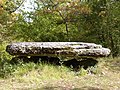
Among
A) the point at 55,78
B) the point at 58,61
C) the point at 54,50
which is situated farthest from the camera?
the point at 58,61

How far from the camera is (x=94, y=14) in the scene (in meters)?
12.9

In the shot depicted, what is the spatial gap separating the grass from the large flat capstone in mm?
381

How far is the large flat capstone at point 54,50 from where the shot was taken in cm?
887

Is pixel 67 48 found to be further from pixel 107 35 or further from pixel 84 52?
pixel 107 35

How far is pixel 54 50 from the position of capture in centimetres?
901

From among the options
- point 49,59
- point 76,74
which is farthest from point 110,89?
point 49,59

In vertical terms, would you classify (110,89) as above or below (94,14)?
below

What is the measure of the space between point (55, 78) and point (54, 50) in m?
1.19

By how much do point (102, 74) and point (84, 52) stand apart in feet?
2.93

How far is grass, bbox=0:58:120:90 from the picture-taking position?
6.98 metres

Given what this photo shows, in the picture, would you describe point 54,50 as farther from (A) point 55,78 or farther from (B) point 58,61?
(A) point 55,78

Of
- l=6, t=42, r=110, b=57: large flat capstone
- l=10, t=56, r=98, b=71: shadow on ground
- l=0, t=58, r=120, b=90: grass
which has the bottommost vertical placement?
l=0, t=58, r=120, b=90: grass

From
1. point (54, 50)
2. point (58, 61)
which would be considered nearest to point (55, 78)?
point (54, 50)

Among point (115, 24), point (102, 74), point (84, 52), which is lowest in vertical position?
point (102, 74)
